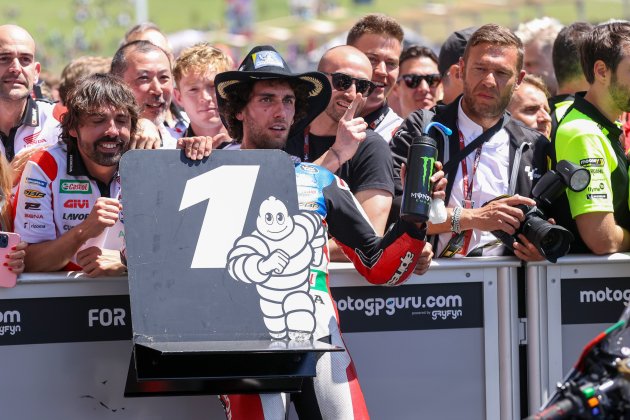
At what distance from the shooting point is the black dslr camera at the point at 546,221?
4.71 m

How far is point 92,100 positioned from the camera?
4.93 m

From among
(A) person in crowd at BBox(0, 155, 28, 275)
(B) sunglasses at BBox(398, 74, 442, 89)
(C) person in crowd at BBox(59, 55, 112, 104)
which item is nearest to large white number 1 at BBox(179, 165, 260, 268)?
(A) person in crowd at BBox(0, 155, 28, 275)

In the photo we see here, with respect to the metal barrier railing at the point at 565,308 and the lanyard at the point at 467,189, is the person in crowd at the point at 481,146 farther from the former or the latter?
the metal barrier railing at the point at 565,308

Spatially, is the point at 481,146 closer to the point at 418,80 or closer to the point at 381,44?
the point at 381,44

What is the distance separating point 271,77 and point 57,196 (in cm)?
111

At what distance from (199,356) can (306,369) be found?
44cm

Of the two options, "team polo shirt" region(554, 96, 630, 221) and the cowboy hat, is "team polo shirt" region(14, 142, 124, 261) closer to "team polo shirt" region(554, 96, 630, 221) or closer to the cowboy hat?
the cowboy hat

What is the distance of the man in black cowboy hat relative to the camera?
14.2 ft

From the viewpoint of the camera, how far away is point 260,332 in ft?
14.0

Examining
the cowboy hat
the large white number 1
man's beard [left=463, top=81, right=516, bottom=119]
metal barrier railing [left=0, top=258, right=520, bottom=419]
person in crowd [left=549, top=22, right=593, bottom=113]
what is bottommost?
metal barrier railing [left=0, top=258, right=520, bottom=419]

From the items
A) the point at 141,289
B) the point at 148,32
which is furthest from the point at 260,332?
the point at 148,32

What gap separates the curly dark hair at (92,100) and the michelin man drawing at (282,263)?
987 millimetres

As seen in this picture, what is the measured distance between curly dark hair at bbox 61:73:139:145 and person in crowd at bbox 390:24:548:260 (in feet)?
4.46

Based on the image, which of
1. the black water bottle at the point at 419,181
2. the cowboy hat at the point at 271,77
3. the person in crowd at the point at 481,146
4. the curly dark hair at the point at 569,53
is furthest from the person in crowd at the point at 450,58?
the black water bottle at the point at 419,181
